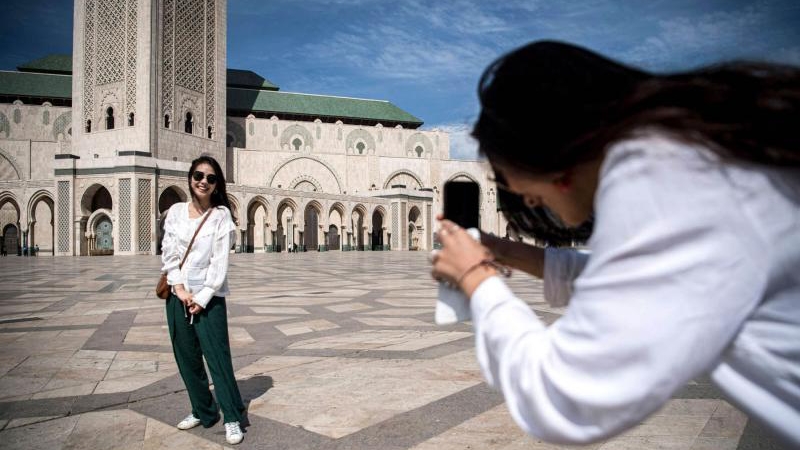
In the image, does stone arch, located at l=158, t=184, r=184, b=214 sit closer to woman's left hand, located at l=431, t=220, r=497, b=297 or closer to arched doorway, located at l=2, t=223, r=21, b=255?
arched doorway, located at l=2, t=223, r=21, b=255

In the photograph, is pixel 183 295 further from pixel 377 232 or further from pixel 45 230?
pixel 377 232

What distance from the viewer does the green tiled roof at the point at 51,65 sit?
47.4 m

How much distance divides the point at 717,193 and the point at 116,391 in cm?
338

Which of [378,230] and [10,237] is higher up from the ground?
[378,230]

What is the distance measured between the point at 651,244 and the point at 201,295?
2.39 metres

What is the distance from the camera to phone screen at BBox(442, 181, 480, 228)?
41.8 inches

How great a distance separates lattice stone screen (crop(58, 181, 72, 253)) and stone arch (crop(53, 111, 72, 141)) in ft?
49.5

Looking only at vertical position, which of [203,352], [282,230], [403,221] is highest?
[403,221]

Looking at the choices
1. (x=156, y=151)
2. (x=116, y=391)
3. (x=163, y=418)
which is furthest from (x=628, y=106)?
(x=156, y=151)

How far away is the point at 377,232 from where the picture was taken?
152ft

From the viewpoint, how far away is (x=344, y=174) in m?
47.2

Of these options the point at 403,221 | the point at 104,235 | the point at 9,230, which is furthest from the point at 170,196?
the point at 403,221

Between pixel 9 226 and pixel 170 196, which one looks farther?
pixel 9 226

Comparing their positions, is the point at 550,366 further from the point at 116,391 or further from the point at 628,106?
the point at 116,391
